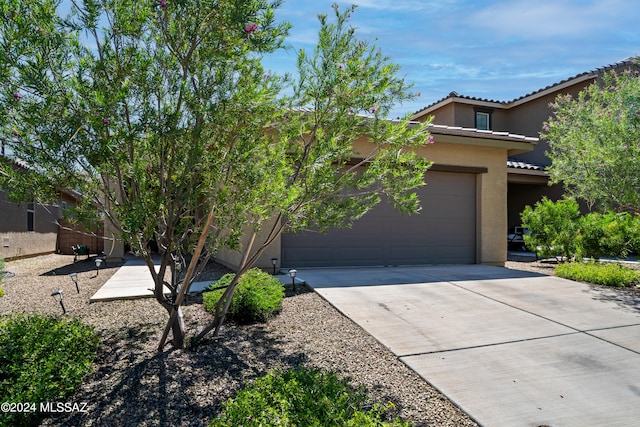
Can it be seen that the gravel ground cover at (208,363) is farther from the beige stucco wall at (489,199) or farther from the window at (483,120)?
the window at (483,120)

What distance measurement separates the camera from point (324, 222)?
14.4 ft

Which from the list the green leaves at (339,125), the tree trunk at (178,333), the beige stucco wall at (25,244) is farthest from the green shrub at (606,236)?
the beige stucco wall at (25,244)

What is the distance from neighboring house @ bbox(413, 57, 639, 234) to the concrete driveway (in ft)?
32.8

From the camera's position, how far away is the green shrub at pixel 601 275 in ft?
26.6

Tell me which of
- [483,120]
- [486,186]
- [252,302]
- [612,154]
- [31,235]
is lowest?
[252,302]

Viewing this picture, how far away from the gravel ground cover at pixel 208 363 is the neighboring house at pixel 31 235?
744 cm

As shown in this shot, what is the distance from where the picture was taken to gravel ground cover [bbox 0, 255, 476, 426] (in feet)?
10.4

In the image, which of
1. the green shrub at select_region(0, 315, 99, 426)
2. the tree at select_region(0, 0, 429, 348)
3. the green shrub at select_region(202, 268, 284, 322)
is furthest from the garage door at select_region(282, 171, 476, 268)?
the green shrub at select_region(0, 315, 99, 426)

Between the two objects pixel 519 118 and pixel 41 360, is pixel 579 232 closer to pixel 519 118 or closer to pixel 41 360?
pixel 519 118

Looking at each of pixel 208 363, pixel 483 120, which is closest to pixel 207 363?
pixel 208 363

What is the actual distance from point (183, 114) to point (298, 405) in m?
2.62

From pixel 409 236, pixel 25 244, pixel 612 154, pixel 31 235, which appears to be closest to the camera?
pixel 612 154

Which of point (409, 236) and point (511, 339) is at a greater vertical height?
point (409, 236)

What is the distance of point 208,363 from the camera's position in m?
4.02
